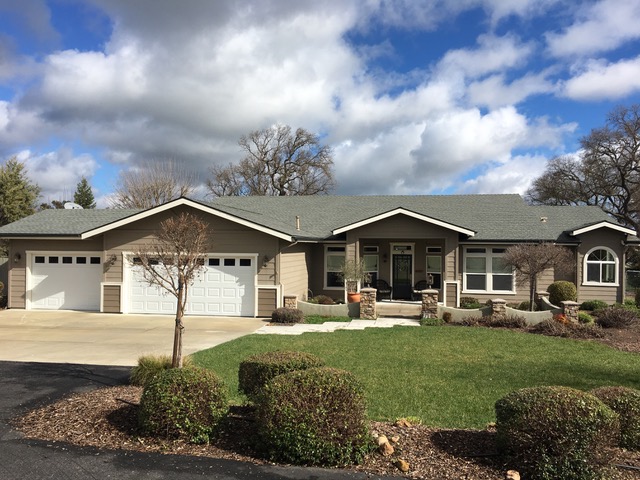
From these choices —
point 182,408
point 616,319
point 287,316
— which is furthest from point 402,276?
point 182,408

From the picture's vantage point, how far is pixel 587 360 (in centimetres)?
952

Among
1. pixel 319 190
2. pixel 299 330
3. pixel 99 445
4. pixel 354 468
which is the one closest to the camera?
pixel 354 468

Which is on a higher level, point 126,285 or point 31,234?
point 31,234

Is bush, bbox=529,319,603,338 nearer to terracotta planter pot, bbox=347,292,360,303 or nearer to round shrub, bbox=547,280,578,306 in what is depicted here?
round shrub, bbox=547,280,578,306

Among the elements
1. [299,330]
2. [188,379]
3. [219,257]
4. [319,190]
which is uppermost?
[319,190]

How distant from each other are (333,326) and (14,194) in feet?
98.6

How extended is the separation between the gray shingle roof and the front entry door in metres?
2.20

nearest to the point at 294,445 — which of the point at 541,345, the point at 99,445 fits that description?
the point at 99,445

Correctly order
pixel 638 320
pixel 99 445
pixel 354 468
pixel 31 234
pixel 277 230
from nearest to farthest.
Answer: pixel 354 468
pixel 99 445
pixel 638 320
pixel 277 230
pixel 31 234

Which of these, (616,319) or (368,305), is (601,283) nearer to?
(616,319)

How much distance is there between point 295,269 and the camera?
698 inches

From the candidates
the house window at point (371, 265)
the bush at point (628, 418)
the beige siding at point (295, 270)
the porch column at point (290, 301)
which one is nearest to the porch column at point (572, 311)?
the house window at point (371, 265)

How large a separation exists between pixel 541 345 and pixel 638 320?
5452mm

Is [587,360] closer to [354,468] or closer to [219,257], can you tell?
[354,468]
